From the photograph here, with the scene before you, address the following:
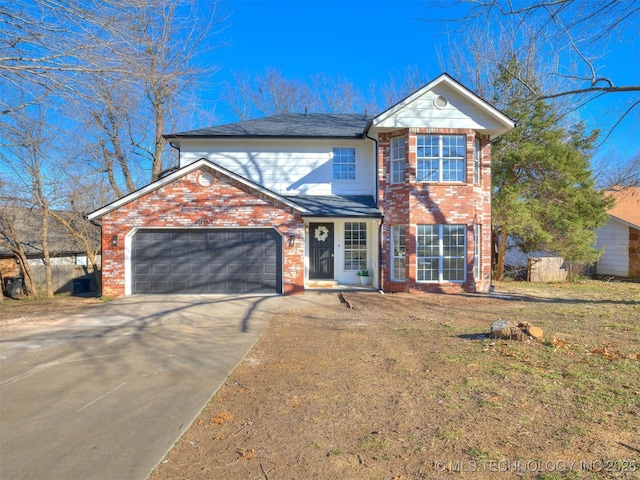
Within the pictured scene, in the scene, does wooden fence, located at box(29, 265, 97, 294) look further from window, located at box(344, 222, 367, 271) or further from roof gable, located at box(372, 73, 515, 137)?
roof gable, located at box(372, 73, 515, 137)

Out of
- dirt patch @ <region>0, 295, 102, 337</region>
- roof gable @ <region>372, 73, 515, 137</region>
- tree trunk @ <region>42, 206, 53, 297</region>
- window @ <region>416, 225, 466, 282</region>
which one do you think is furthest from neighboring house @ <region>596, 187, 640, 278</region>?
tree trunk @ <region>42, 206, 53, 297</region>

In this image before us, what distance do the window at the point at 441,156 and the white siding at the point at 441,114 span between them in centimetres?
46

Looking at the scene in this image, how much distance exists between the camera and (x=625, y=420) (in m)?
3.76

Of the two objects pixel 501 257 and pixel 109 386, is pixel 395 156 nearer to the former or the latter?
pixel 501 257

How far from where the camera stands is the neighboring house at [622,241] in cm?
1980

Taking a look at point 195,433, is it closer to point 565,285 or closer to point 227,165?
point 227,165

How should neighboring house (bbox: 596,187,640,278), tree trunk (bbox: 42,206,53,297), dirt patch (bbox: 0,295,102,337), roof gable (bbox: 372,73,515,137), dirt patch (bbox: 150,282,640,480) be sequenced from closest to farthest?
dirt patch (bbox: 150,282,640,480) < dirt patch (bbox: 0,295,102,337) < roof gable (bbox: 372,73,515,137) < tree trunk (bbox: 42,206,53,297) < neighboring house (bbox: 596,187,640,278)

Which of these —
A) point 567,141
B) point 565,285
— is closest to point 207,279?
point 565,285

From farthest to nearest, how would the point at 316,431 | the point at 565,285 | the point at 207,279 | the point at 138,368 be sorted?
1. the point at 565,285
2. the point at 207,279
3. the point at 138,368
4. the point at 316,431

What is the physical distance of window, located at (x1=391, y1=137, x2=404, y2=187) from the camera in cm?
1339

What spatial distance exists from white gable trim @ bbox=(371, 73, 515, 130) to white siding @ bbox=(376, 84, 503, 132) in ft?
0.31

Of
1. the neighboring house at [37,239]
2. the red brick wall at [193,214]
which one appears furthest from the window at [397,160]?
the neighboring house at [37,239]

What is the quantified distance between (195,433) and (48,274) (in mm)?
15662

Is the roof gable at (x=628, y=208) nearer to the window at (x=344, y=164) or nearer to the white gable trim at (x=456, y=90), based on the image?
the white gable trim at (x=456, y=90)
